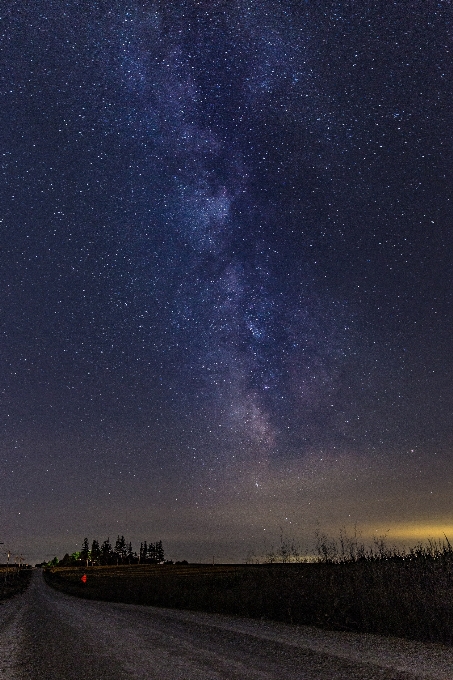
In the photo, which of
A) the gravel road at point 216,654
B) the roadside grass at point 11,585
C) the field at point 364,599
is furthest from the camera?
the roadside grass at point 11,585

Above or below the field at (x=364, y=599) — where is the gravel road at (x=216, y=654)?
below

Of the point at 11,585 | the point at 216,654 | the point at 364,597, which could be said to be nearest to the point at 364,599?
the point at 364,597

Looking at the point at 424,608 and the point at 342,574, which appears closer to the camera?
the point at 424,608

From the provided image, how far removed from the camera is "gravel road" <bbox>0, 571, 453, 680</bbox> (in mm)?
8359

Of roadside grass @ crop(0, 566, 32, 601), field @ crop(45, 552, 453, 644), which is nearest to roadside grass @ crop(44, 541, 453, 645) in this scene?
field @ crop(45, 552, 453, 644)

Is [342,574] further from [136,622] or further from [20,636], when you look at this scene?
[20,636]

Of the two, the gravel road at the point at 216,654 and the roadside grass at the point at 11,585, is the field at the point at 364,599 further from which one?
the roadside grass at the point at 11,585

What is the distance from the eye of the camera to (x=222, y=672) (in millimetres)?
8453

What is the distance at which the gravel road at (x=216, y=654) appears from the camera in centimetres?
836

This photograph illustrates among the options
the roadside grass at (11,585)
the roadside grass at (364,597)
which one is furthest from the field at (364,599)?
the roadside grass at (11,585)

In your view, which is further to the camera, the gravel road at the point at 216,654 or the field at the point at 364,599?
the field at the point at 364,599

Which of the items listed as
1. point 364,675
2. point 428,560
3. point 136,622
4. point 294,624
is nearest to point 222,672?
point 364,675

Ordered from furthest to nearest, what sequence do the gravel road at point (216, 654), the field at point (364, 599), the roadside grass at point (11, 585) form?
the roadside grass at point (11, 585) < the field at point (364, 599) < the gravel road at point (216, 654)

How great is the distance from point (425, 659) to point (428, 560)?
18.1 feet
